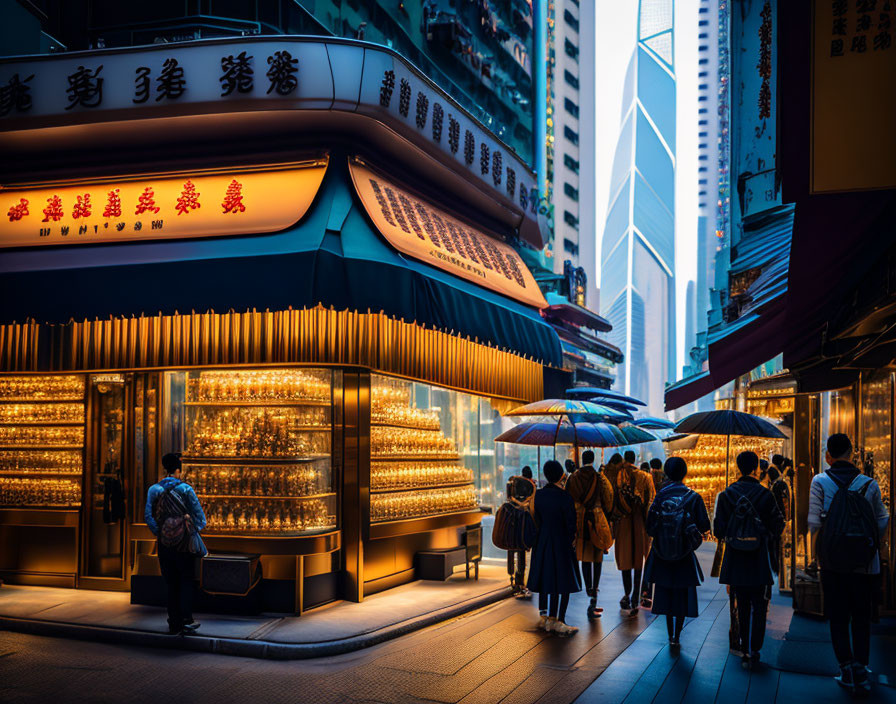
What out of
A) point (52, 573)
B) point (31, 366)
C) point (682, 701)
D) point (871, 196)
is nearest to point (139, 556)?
point (52, 573)

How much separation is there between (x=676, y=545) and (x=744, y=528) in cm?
91

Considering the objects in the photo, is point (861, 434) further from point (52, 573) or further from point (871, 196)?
point (52, 573)

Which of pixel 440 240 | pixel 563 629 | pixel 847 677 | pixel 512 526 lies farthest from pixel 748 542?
pixel 440 240

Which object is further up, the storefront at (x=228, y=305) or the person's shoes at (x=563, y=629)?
the storefront at (x=228, y=305)

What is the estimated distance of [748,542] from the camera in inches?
342

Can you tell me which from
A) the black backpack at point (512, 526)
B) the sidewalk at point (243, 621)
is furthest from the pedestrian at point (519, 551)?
the sidewalk at point (243, 621)

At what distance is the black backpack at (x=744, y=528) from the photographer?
870 cm

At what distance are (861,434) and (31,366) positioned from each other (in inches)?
464

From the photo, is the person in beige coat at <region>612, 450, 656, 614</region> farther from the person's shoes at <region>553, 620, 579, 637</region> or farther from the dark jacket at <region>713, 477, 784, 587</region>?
the dark jacket at <region>713, 477, 784, 587</region>

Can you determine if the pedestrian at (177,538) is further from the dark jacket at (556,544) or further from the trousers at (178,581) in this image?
the dark jacket at (556,544)

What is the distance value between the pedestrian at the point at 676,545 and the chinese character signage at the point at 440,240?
15.3 feet

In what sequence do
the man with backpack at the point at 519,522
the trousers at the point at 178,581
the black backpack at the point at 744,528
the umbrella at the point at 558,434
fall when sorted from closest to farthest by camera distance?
the black backpack at the point at 744,528, the trousers at the point at 178,581, the man with backpack at the point at 519,522, the umbrella at the point at 558,434

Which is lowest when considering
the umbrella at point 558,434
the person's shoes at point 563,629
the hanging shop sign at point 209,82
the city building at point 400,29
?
the person's shoes at point 563,629

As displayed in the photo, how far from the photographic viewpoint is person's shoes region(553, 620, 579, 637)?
10363mm
